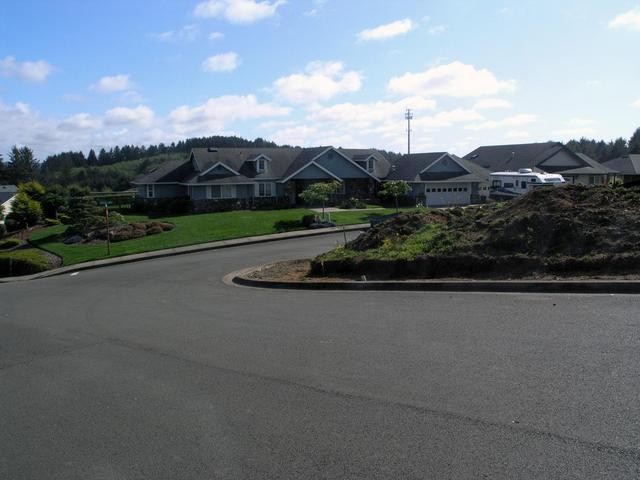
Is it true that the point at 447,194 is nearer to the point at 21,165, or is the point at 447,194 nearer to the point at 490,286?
the point at 490,286

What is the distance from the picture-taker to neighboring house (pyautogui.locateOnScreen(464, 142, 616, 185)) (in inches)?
2357

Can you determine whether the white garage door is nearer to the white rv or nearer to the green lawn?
the white rv

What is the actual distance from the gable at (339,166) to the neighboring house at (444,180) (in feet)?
11.9

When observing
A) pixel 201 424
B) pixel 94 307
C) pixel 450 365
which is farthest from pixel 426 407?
pixel 94 307

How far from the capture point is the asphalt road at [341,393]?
445cm

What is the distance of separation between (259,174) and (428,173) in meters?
15.4

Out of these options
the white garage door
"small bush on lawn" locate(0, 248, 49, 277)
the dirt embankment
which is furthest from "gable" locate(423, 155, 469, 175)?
the dirt embankment

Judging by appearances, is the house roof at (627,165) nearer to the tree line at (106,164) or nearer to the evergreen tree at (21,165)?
the tree line at (106,164)

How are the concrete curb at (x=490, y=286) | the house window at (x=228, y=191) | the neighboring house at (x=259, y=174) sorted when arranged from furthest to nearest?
the neighboring house at (x=259, y=174)
the house window at (x=228, y=191)
the concrete curb at (x=490, y=286)

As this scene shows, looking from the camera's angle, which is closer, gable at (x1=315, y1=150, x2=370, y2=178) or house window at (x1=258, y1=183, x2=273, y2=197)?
house window at (x1=258, y1=183, x2=273, y2=197)

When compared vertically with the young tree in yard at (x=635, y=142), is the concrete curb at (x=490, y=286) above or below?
below

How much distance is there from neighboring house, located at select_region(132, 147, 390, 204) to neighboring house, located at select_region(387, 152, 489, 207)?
135 inches

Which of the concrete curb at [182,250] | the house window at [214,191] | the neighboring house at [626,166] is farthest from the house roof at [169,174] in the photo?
the neighboring house at [626,166]

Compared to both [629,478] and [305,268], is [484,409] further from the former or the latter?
[305,268]
